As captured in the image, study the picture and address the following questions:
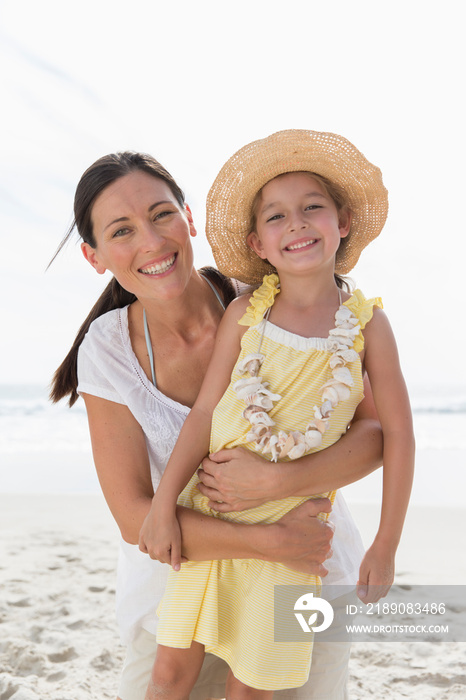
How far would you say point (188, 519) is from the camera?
7.54 ft

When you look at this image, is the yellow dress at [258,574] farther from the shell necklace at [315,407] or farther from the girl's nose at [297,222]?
the girl's nose at [297,222]

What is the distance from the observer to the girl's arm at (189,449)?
7.46 ft

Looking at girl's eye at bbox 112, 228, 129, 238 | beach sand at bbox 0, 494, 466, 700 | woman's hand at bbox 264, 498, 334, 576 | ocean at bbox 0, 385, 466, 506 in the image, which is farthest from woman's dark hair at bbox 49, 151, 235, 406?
ocean at bbox 0, 385, 466, 506

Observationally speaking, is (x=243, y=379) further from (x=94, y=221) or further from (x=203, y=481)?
(x=94, y=221)

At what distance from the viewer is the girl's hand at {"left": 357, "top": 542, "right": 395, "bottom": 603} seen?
230cm

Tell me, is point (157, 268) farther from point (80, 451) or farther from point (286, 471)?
point (80, 451)

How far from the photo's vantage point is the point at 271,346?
2.44 m

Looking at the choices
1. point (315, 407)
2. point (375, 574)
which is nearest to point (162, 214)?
point (315, 407)

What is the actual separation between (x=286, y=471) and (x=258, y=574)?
16.1 inches

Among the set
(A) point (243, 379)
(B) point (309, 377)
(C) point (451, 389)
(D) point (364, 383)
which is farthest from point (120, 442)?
(C) point (451, 389)

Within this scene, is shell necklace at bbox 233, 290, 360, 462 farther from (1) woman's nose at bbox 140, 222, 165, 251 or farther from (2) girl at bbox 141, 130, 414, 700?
(1) woman's nose at bbox 140, 222, 165, 251

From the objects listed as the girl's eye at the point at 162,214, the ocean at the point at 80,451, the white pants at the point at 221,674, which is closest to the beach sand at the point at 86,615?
the white pants at the point at 221,674

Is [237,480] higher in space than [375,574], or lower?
higher

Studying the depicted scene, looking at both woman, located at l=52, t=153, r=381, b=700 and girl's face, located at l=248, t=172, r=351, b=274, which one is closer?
woman, located at l=52, t=153, r=381, b=700
